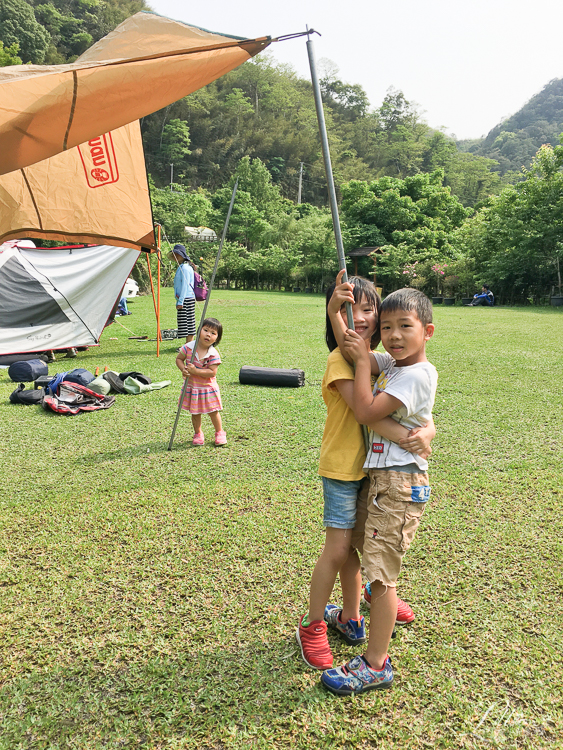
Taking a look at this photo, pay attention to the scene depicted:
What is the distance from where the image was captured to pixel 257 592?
2.50 meters

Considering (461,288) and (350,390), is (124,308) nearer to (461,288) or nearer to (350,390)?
Answer: (350,390)

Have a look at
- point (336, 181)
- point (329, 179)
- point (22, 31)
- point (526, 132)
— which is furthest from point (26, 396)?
point (526, 132)

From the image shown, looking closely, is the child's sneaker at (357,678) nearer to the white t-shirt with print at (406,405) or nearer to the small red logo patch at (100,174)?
the white t-shirt with print at (406,405)

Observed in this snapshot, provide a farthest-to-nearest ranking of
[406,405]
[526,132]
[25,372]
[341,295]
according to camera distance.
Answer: [526,132], [25,372], [341,295], [406,405]

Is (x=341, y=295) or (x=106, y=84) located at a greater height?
(x=106, y=84)

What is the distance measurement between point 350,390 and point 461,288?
24935mm

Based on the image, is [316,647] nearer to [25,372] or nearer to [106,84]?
[106,84]

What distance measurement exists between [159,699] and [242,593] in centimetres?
68

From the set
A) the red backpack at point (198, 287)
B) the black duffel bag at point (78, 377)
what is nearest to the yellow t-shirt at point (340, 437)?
the black duffel bag at point (78, 377)

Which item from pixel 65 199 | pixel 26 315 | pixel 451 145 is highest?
pixel 451 145

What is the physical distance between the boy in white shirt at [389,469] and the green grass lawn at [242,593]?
154mm

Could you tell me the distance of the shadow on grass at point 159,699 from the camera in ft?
5.73

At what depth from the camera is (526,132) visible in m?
122

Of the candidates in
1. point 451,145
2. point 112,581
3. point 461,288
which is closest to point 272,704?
point 112,581
